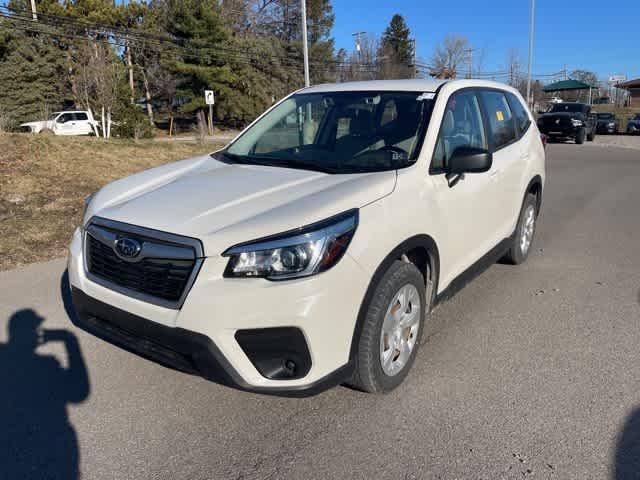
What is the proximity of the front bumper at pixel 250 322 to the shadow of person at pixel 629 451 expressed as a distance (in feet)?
4.41

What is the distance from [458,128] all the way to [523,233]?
206 centimetres

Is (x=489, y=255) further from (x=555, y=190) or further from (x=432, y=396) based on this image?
(x=555, y=190)

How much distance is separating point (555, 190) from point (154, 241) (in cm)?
978

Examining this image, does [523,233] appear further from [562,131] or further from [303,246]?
[562,131]

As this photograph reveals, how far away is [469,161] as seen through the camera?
3.34 meters

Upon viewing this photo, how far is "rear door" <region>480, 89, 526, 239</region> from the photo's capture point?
14.3 ft

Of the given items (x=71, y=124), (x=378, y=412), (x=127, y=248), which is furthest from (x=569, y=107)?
(x=127, y=248)

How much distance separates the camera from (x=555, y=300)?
183 inches

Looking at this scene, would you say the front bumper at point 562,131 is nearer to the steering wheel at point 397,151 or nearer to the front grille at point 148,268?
the steering wheel at point 397,151

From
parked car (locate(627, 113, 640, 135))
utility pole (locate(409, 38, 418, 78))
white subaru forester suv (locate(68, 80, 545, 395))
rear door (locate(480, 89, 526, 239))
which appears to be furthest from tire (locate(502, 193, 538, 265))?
utility pole (locate(409, 38, 418, 78))

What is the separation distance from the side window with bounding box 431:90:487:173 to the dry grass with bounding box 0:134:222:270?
181 inches

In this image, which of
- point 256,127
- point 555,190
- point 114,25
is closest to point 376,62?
point 114,25

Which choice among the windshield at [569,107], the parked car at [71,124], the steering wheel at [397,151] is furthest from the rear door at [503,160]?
the parked car at [71,124]

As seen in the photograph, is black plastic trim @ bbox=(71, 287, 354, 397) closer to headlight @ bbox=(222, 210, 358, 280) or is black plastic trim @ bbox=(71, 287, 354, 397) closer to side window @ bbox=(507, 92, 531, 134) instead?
headlight @ bbox=(222, 210, 358, 280)
